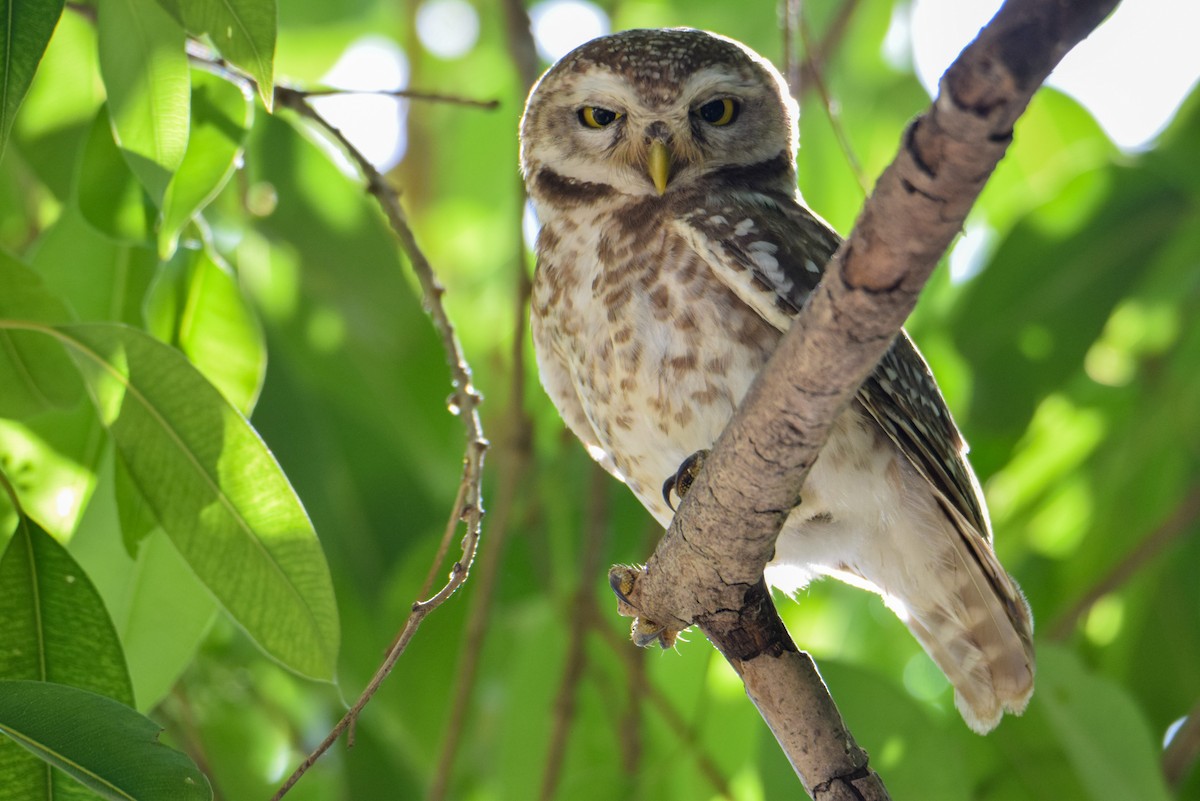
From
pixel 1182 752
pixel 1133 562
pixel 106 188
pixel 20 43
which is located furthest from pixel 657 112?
pixel 1182 752

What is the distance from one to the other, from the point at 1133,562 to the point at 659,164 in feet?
5.24

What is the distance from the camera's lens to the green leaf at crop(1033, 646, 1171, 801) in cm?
258

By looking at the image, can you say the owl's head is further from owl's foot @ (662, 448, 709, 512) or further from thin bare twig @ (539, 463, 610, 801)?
thin bare twig @ (539, 463, 610, 801)

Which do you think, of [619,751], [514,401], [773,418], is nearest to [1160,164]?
[514,401]

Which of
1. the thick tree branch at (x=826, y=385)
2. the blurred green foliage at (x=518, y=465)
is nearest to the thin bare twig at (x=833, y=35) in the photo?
the blurred green foliage at (x=518, y=465)

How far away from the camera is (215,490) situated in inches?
74.9

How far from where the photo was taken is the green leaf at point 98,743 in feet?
4.92

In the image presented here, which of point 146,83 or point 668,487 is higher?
point 146,83

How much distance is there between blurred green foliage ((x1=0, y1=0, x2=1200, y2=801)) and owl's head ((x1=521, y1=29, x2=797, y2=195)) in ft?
0.78

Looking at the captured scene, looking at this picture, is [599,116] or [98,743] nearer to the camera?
[98,743]

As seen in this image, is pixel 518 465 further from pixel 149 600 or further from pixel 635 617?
pixel 149 600

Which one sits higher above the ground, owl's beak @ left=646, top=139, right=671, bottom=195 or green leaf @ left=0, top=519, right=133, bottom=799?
owl's beak @ left=646, top=139, right=671, bottom=195

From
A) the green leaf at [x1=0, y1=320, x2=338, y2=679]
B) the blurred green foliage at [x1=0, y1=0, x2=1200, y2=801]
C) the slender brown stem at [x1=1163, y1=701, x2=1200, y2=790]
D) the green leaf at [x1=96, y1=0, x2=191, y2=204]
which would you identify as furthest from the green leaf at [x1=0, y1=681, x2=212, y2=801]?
the slender brown stem at [x1=1163, y1=701, x2=1200, y2=790]

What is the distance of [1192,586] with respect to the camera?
3.69 metres
